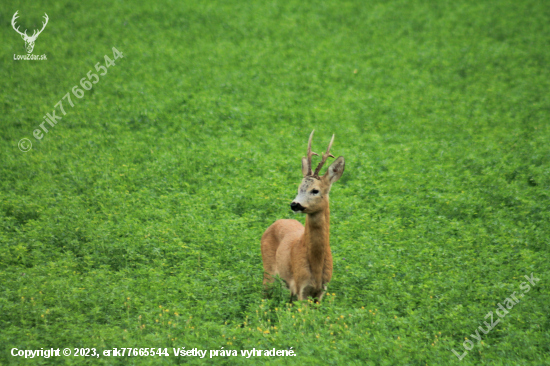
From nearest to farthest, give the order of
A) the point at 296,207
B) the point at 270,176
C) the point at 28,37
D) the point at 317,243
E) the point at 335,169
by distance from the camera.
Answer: the point at 296,207, the point at 317,243, the point at 335,169, the point at 270,176, the point at 28,37

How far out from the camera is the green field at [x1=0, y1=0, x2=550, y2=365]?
6.61m

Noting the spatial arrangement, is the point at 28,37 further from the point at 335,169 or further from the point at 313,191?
the point at 313,191

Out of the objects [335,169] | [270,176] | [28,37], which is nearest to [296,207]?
[335,169]

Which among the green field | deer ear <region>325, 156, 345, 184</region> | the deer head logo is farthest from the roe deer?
the deer head logo

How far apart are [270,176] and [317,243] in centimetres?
512

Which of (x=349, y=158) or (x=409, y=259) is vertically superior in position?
(x=349, y=158)

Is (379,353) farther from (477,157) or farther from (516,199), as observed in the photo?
(477,157)

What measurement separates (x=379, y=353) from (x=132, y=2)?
21201 millimetres

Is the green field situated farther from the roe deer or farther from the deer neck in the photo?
the deer neck

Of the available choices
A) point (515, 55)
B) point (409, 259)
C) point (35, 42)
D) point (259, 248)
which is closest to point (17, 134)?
point (35, 42)

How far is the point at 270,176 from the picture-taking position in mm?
12117

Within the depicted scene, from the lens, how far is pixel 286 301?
734 centimetres

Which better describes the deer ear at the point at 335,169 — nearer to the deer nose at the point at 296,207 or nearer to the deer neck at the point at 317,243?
the deer neck at the point at 317,243

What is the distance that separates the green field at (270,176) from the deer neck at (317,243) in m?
0.61
